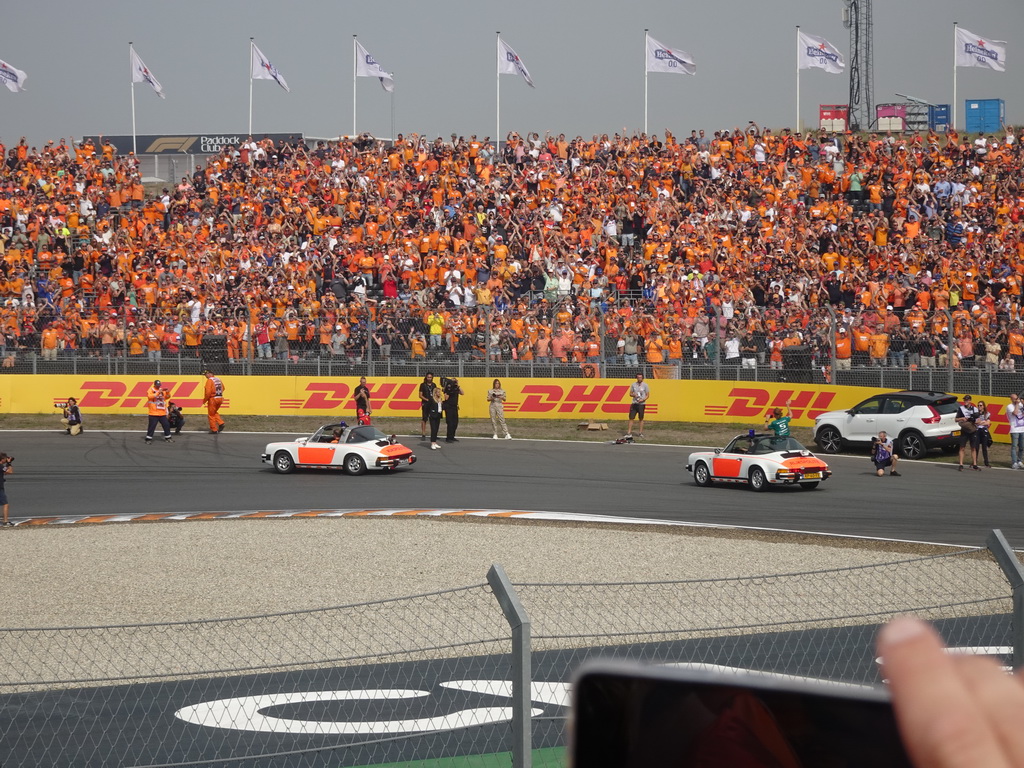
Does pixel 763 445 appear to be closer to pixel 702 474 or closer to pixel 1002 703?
pixel 702 474

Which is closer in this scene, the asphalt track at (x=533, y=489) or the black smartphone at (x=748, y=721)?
the black smartphone at (x=748, y=721)

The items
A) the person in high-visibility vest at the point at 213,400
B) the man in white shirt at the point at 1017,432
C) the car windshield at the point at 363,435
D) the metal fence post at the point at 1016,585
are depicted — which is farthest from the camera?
the person in high-visibility vest at the point at 213,400

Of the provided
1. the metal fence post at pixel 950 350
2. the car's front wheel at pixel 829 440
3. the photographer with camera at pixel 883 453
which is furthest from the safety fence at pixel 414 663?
the metal fence post at pixel 950 350

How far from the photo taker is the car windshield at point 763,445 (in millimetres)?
20688

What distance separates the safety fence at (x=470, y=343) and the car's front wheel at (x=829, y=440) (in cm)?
234

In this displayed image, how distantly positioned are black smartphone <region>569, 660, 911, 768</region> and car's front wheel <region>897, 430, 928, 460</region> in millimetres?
24402

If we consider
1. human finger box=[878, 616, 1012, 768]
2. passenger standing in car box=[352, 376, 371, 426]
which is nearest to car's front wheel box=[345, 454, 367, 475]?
passenger standing in car box=[352, 376, 371, 426]

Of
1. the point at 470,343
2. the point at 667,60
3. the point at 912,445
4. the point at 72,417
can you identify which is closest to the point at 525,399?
the point at 470,343

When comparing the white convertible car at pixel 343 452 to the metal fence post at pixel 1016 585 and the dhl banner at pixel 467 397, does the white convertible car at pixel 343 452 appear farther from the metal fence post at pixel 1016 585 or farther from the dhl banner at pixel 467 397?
the metal fence post at pixel 1016 585

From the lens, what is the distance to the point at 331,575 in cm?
1320

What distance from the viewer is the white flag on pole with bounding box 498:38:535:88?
45781 mm

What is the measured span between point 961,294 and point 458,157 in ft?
57.5

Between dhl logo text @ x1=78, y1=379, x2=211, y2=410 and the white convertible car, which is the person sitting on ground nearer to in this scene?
dhl logo text @ x1=78, y1=379, x2=211, y2=410

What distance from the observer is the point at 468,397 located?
30875 mm
